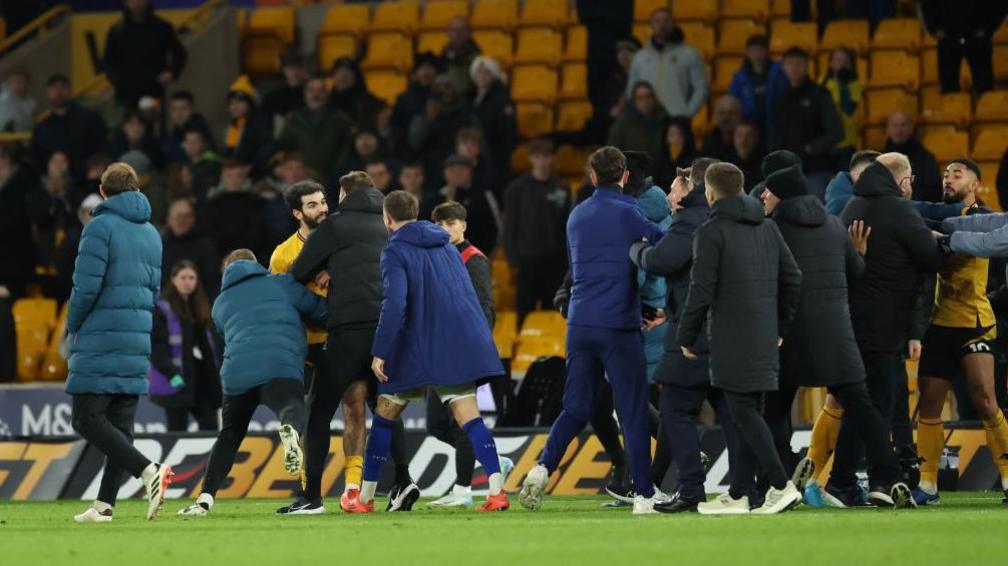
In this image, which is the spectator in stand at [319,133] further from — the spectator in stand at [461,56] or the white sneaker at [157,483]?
the white sneaker at [157,483]

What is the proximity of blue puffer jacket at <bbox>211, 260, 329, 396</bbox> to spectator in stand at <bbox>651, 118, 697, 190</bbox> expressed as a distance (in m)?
7.32

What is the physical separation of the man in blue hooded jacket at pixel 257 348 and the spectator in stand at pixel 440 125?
8.36m

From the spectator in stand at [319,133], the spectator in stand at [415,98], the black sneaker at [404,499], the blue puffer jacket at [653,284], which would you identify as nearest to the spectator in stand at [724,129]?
the spectator in stand at [415,98]

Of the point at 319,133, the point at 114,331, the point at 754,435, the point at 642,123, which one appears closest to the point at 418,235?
the point at 114,331

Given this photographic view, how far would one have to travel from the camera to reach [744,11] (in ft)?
70.1

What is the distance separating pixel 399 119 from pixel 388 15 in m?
2.89

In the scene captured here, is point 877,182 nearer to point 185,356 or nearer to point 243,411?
point 243,411

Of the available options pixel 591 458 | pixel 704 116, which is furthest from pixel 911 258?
pixel 704 116

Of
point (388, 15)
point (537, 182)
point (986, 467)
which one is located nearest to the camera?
point (986, 467)

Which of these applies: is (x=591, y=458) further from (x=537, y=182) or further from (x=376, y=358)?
(x=537, y=182)

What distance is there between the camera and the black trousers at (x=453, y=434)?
12.7 m

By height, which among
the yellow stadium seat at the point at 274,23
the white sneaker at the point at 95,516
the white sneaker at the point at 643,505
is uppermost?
the yellow stadium seat at the point at 274,23

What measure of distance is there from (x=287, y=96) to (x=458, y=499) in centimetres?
999

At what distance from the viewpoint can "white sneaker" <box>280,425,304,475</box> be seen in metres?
11.2
